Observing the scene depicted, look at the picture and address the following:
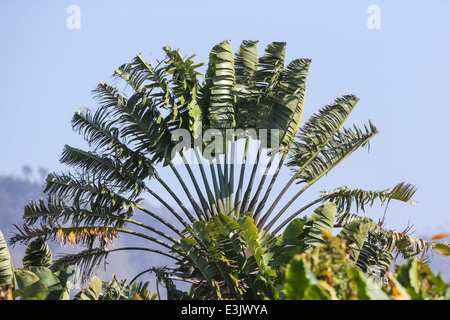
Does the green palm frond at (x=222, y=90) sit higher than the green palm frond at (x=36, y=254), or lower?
higher

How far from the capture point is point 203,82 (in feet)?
46.8

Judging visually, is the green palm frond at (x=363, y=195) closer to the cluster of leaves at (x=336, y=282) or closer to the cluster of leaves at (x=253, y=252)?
the cluster of leaves at (x=253, y=252)

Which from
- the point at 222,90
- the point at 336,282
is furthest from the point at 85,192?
the point at 336,282

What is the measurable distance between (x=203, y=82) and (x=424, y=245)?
6.45m

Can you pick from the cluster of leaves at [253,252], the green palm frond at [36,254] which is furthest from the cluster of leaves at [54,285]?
the green palm frond at [36,254]

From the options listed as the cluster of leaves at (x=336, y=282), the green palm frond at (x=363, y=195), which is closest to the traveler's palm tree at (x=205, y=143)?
the green palm frond at (x=363, y=195)

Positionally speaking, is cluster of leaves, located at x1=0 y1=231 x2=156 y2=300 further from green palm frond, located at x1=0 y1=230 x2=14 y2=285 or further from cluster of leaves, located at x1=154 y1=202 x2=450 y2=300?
cluster of leaves, located at x1=154 y1=202 x2=450 y2=300

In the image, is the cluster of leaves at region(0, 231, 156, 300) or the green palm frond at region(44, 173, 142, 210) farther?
the green palm frond at region(44, 173, 142, 210)

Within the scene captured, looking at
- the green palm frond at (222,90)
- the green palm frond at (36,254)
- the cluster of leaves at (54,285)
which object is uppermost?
the green palm frond at (222,90)

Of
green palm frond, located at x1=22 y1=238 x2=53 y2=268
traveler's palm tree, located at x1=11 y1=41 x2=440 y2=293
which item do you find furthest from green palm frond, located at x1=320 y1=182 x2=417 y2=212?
green palm frond, located at x1=22 y1=238 x2=53 y2=268

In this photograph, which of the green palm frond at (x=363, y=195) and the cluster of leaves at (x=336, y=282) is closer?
the cluster of leaves at (x=336, y=282)

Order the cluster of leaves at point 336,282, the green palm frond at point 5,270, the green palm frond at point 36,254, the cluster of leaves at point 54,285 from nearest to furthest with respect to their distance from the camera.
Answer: the cluster of leaves at point 336,282 < the cluster of leaves at point 54,285 < the green palm frond at point 5,270 < the green palm frond at point 36,254

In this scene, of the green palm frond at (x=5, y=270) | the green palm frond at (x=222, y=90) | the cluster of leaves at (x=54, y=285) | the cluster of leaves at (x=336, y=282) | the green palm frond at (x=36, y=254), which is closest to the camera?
the cluster of leaves at (x=336, y=282)

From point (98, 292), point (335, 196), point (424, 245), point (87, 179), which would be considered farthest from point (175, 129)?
point (424, 245)
